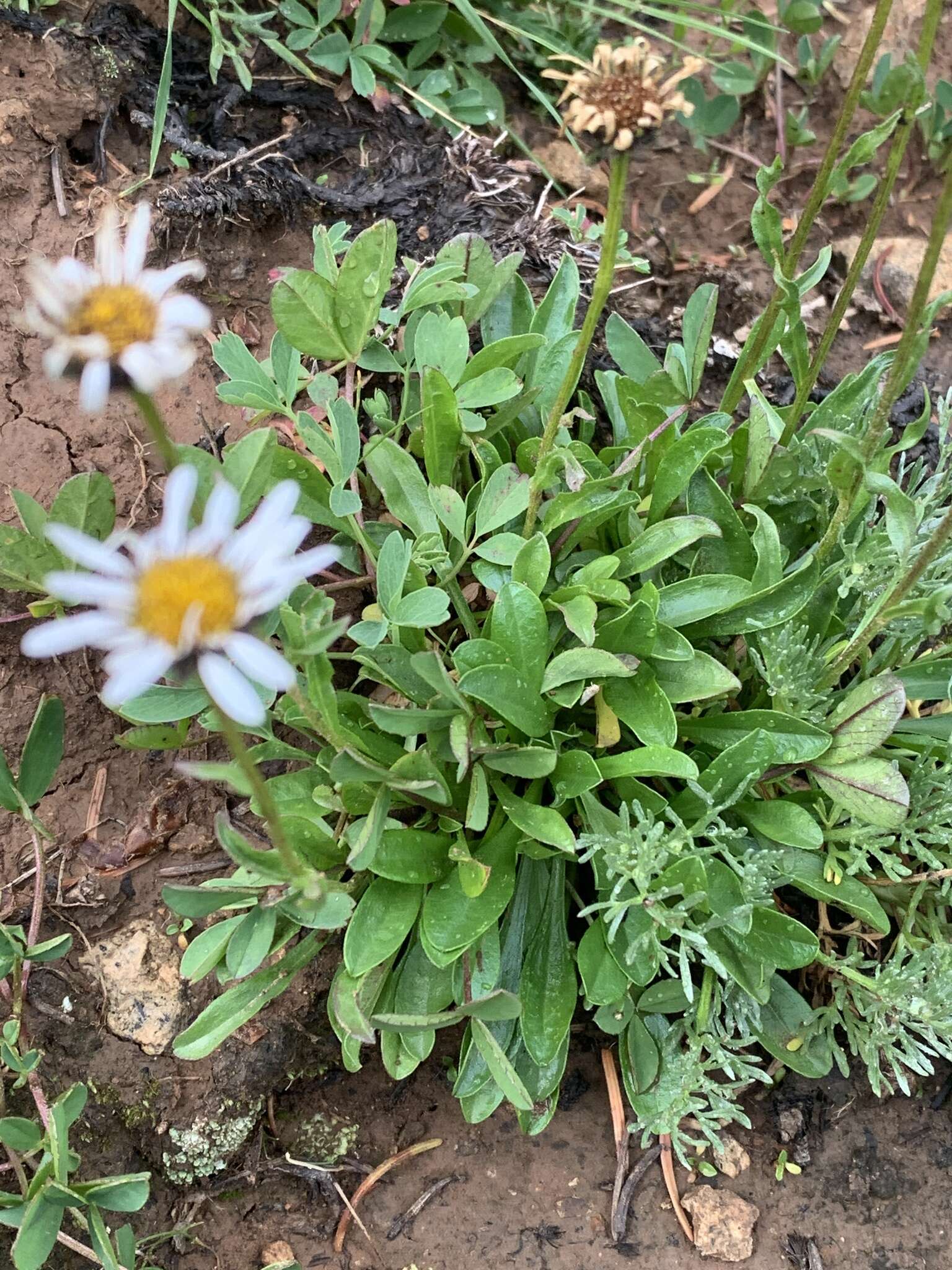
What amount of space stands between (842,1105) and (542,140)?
297cm

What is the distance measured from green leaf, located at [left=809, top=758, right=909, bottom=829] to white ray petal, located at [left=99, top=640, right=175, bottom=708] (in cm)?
138

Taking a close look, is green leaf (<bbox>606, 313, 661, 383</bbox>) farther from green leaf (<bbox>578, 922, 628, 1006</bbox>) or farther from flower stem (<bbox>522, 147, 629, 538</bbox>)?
green leaf (<bbox>578, 922, 628, 1006</bbox>)

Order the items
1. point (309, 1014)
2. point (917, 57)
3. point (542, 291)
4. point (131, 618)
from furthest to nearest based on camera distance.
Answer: point (542, 291)
point (309, 1014)
point (917, 57)
point (131, 618)

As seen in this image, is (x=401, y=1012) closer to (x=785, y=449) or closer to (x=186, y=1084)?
(x=186, y=1084)

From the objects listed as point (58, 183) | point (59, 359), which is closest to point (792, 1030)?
point (59, 359)

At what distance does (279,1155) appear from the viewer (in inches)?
88.7

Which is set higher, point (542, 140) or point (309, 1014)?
point (542, 140)

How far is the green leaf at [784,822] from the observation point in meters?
2.00

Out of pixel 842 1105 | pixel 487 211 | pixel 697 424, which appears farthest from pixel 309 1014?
pixel 487 211

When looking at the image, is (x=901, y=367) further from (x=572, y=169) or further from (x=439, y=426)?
(x=572, y=169)

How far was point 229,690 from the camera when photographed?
1.10 metres

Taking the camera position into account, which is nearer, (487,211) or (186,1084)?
(186,1084)

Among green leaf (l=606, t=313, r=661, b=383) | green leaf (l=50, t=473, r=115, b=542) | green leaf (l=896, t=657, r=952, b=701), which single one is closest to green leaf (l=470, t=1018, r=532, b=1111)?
green leaf (l=896, t=657, r=952, b=701)

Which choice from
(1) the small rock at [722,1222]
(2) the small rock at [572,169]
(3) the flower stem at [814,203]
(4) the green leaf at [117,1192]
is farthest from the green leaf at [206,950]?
(2) the small rock at [572,169]
